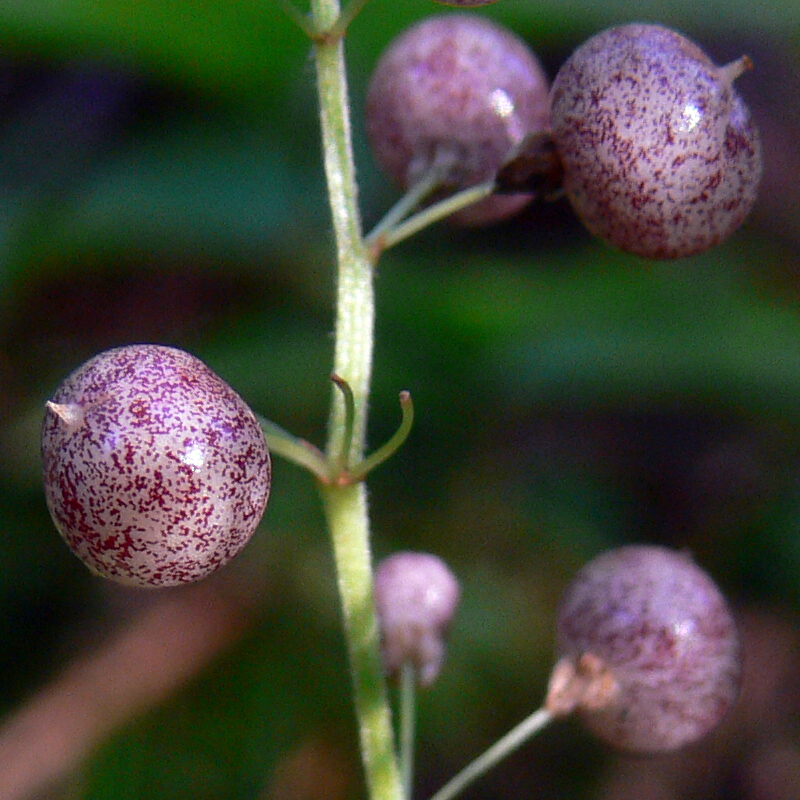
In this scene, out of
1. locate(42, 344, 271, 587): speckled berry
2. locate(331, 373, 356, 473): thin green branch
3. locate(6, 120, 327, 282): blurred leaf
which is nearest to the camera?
locate(42, 344, 271, 587): speckled berry

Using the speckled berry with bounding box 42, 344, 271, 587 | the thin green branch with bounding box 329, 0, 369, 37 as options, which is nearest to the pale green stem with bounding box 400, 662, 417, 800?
the speckled berry with bounding box 42, 344, 271, 587

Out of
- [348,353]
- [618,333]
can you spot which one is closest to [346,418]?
[348,353]

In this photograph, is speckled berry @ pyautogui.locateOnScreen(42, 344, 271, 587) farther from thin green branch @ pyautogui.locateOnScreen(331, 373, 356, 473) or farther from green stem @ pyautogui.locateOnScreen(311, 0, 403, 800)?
green stem @ pyautogui.locateOnScreen(311, 0, 403, 800)

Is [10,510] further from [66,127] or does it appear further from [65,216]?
[66,127]

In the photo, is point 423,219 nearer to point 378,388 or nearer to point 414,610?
point 414,610

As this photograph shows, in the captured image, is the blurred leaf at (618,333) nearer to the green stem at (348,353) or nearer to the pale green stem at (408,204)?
the pale green stem at (408,204)

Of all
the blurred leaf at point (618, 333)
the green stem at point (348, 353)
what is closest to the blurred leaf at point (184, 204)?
the blurred leaf at point (618, 333)
